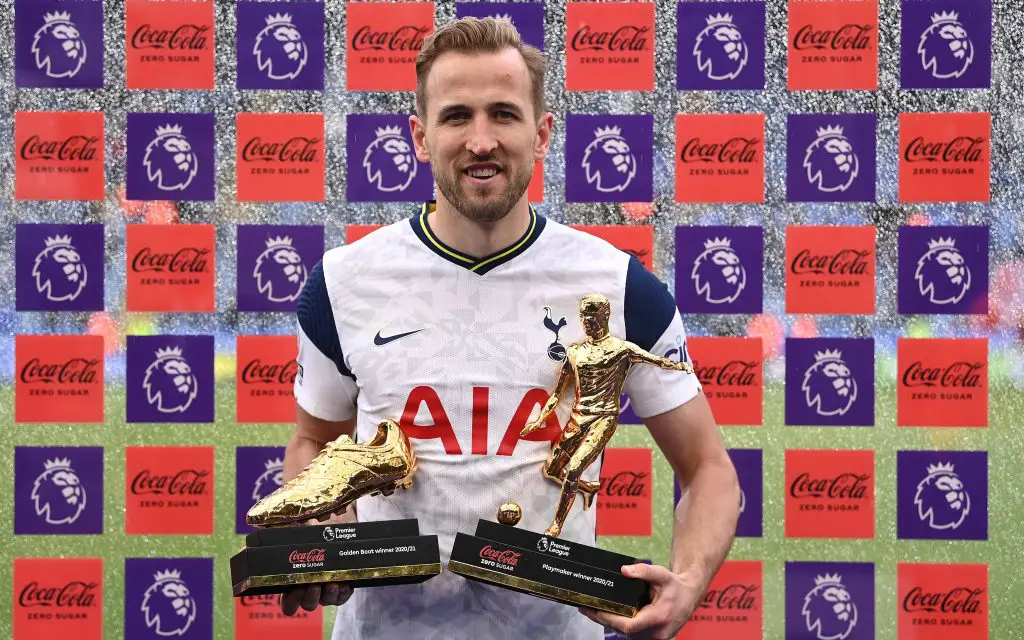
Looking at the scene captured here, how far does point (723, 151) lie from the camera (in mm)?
2928

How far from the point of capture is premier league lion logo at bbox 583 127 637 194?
115 inches

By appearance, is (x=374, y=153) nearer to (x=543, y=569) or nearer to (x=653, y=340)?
(x=653, y=340)

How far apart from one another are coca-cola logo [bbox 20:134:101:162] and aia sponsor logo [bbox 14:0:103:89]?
16cm

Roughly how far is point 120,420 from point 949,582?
8.17 ft

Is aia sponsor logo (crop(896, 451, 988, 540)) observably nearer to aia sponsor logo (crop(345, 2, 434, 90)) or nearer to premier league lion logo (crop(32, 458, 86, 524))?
aia sponsor logo (crop(345, 2, 434, 90))

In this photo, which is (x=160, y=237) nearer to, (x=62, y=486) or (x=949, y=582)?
(x=62, y=486)

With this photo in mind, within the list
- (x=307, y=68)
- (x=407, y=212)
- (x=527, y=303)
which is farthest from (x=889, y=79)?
(x=527, y=303)

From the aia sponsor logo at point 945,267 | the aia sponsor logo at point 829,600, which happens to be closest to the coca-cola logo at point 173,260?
the aia sponsor logo at point 829,600

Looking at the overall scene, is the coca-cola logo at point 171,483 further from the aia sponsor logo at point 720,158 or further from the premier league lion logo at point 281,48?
the aia sponsor logo at point 720,158

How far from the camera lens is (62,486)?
2959 millimetres

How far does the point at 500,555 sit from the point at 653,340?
1.41ft

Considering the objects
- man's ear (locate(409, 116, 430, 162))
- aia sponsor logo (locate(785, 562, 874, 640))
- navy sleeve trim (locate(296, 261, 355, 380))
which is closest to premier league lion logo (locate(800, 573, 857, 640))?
aia sponsor logo (locate(785, 562, 874, 640))

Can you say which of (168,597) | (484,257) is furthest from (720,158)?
(168,597)

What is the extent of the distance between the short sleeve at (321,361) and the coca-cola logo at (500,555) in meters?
0.40
